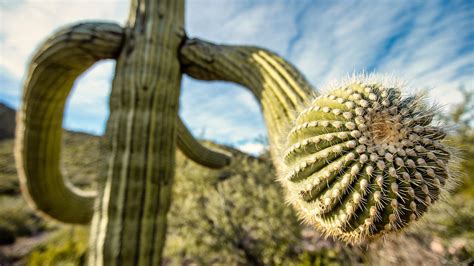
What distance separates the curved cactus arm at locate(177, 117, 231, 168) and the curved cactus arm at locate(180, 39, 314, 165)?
2.55ft

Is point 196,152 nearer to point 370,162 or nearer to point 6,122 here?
point 370,162

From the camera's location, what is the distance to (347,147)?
87cm

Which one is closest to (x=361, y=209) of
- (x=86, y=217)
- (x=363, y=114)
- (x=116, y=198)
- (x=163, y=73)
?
(x=363, y=114)

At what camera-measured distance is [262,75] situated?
171cm

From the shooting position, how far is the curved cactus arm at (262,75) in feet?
4.81

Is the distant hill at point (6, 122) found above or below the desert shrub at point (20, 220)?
above

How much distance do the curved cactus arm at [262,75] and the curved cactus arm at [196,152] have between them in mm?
778

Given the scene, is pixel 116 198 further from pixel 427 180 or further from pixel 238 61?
pixel 427 180

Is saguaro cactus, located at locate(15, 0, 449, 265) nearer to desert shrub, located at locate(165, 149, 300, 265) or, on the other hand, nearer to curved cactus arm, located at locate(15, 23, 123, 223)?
curved cactus arm, located at locate(15, 23, 123, 223)

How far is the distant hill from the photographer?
2702cm

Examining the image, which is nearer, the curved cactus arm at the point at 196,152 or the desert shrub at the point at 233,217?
the curved cactus arm at the point at 196,152

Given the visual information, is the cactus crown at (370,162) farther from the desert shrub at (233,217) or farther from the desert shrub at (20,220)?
the desert shrub at (20,220)

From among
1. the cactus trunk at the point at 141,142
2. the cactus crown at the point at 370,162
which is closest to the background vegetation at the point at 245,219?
the cactus trunk at the point at 141,142

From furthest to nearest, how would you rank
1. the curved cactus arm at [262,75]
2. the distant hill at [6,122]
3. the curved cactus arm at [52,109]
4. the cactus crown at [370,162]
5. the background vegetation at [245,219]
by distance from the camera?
the distant hill at [6,122], the background vegetation at [245,219], the curved cactus arm at [52,109], the curved cactus arm at [262,75], the cactus crown at [370,162]
